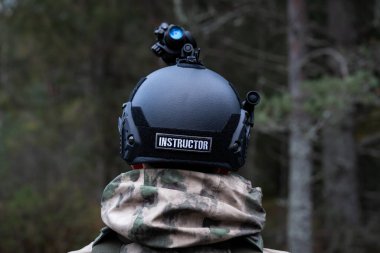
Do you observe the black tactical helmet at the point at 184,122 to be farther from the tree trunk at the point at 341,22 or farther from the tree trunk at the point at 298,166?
the tree trunk at the point at 341,22

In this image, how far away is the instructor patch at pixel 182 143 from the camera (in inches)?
84.9

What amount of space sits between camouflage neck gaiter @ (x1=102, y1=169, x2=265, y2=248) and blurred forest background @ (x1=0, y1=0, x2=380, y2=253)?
6.50 metres

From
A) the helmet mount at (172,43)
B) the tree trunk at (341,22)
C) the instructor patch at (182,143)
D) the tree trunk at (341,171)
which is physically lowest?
the tree trunk at (341,171)

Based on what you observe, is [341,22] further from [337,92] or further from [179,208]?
[179,208]

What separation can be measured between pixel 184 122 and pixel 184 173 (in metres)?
0.17

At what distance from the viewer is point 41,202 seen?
39.2 feet

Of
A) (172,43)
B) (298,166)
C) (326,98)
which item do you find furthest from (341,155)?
(172,43)

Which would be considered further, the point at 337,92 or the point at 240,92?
the point at 240,92

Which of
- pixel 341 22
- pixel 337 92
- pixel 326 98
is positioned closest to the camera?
pixel 326 98

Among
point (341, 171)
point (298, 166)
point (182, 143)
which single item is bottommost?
Answer: point (341, 171)

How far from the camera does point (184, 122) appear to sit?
7.19 feet

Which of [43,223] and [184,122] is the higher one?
[184,122]

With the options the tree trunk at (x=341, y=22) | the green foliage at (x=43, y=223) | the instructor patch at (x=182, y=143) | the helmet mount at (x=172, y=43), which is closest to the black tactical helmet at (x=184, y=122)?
the instructor patch at (x=182, y=143)

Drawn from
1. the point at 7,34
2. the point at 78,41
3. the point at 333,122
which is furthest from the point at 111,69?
the point at 333,122
